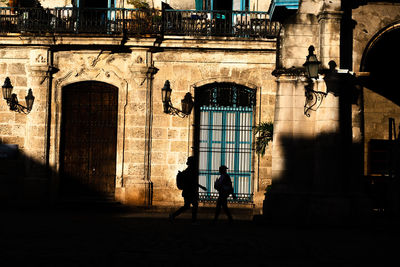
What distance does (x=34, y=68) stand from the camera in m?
21.5

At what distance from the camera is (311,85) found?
50.0ft

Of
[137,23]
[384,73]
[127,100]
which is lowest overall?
[127,100]

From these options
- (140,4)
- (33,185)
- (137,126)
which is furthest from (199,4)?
(33,185)

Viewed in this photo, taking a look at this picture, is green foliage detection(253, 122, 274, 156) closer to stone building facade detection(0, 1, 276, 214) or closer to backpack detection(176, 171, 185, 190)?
stone building facade detection(0, 1, 276, 214)

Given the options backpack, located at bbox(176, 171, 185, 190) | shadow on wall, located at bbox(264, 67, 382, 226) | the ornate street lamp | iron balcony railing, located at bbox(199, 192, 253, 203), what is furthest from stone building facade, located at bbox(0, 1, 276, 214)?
the ornate street lamp

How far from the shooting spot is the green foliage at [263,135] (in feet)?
65.4

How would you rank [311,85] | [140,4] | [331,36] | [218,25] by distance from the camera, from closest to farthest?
[331,36] → [311,85] → [140,4] → [218,25]

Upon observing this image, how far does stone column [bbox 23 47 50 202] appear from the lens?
21391 millimetres

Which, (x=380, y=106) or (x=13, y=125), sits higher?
(x=380, y=106)

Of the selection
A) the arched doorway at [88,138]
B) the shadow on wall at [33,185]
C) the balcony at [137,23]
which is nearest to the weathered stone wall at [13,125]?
the shadow on wall at [33,185]

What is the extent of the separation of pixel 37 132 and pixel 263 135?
261 inches

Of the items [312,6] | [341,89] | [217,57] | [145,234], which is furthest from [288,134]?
[217,57]

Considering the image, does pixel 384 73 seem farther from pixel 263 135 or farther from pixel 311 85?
A: pixel 311 85

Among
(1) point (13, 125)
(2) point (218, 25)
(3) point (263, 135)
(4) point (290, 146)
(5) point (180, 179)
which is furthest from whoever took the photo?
(2) point (218, 25)
